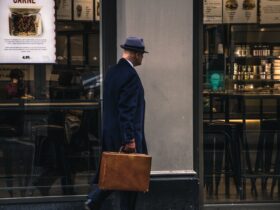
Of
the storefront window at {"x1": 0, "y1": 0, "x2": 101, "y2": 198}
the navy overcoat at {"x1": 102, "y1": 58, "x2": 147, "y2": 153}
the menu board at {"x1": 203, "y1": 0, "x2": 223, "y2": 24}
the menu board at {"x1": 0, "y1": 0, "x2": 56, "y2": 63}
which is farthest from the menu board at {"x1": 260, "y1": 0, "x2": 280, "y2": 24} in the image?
the menu board at {"x1": 0, "y1": 0, "x2": 56, "y2": 63}

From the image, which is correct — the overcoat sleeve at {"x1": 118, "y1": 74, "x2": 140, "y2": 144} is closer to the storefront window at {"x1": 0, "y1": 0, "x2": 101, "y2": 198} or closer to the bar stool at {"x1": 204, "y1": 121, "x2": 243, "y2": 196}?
the storefront window at {"x1": 0, "y1": 0, "x2": 101, "y2": 198}

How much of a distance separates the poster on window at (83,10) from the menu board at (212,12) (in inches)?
51.7

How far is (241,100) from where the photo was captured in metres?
7.54

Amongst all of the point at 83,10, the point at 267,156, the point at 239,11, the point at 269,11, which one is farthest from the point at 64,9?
the point at 267,156

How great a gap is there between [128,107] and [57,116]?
5.48ft

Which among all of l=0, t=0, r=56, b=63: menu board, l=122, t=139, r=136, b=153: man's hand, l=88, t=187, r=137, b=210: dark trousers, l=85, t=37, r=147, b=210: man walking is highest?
l=0, t=0, r=56, b=63: menu board

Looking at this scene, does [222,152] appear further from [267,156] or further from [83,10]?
[83,10]

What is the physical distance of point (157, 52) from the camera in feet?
22.2

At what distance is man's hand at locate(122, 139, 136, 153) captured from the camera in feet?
18.7

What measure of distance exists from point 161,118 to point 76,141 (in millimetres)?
1070

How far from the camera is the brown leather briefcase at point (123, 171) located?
5.68 metres

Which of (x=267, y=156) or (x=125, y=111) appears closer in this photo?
(x=125, y=111)

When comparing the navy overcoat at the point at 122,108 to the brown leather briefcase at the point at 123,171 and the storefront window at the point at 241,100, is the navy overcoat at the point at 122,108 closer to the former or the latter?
the brown leather briefcase at the point at 123,171

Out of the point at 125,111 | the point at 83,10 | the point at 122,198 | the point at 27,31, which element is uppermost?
the point at 83,10
